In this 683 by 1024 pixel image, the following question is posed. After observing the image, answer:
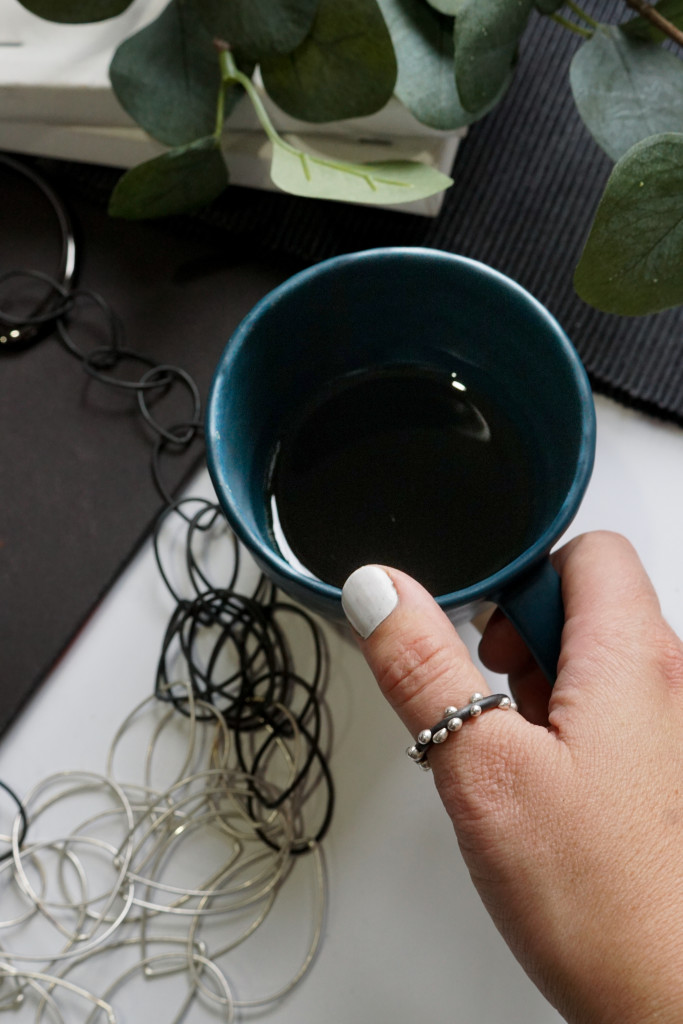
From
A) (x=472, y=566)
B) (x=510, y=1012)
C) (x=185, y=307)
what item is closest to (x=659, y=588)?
(x=472, y=566)

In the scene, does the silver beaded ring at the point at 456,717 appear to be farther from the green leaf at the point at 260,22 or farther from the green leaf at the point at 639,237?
the green leaf at the point at 260,22

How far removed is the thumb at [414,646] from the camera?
323 millimetres

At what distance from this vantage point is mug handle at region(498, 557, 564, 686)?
1.12ft

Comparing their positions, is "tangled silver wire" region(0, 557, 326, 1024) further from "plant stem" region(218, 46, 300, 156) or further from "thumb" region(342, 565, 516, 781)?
"plant stem" region(218, 46, 300, 156)

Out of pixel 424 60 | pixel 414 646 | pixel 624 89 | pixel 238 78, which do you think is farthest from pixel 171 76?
pixel 414 646

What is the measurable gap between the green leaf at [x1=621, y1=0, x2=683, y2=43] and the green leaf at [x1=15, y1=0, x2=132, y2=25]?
0.91 ft

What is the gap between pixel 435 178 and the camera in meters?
0.45

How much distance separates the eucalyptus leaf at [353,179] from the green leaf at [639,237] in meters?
0.10

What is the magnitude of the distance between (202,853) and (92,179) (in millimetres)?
447

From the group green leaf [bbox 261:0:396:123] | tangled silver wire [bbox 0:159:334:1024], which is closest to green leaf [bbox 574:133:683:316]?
green leaf [bbox 261:0:396:123]

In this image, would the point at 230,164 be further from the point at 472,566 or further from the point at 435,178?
the point at 472,566

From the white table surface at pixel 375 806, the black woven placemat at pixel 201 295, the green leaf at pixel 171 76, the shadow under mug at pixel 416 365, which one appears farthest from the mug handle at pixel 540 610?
the green leaf at pixel 171 76

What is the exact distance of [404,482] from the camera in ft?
1.47

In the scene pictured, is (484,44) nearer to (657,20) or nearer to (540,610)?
(657,20)
